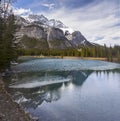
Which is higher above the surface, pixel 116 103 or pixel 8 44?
pixel 8 44

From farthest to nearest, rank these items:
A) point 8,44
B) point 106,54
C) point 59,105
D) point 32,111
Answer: point 106,54, point 8,44, point 59,105, point 32,111

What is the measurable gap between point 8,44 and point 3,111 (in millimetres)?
28606

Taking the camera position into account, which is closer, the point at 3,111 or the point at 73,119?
the point at 3,111

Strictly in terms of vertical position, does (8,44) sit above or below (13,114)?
above

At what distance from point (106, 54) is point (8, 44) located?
103 metres

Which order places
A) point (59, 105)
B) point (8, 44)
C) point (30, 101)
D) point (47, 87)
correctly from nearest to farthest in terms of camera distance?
point (59, 105)
point (30, 101)
point (47, 87)
point (8, 44)

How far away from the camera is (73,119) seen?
1377cm

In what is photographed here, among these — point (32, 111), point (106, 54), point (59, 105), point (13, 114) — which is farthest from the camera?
point (106, 54)

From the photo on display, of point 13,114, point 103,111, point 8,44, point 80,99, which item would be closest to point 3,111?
point 13,114

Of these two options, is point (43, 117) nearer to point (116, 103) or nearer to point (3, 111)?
point (3, 111)

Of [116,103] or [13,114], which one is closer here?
[13,114]

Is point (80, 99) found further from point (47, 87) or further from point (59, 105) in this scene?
point (47, 87)

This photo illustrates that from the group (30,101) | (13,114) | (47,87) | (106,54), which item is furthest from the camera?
(106,54)

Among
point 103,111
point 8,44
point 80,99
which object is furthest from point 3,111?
point 8,44
